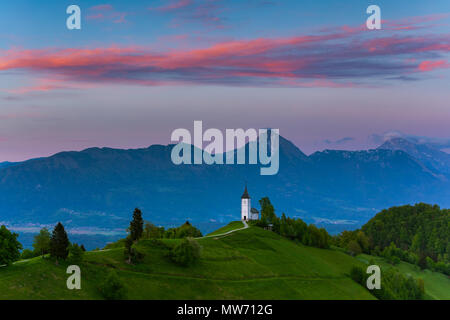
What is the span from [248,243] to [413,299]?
50.3m

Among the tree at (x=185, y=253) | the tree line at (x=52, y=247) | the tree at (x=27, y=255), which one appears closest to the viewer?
the tree line at (x=52, y=247)

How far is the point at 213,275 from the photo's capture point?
125875 mm

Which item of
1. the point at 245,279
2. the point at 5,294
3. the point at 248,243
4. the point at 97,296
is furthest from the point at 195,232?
the point at 5,294

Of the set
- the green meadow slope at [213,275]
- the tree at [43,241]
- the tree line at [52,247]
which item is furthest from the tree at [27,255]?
the tree line at [52,247]

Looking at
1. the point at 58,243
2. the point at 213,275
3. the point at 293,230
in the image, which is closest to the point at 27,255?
the point at 58,243

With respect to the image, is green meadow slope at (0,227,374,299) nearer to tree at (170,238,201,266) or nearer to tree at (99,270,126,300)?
tree at (99,270,126,300)

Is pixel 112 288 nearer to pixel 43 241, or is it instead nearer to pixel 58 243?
pixel 58 243

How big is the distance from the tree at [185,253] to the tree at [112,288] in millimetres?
23196

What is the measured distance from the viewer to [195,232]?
18412 centimetres

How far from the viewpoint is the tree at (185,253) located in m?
127

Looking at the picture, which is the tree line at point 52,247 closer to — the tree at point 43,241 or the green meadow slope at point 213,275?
the tree at point 43,241

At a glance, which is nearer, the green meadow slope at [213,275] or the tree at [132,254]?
the green meadow slope at [213,275]

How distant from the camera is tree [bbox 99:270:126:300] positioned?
103 metres

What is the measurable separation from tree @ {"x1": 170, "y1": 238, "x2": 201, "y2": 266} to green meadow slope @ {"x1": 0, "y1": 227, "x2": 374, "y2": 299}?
1.62m
